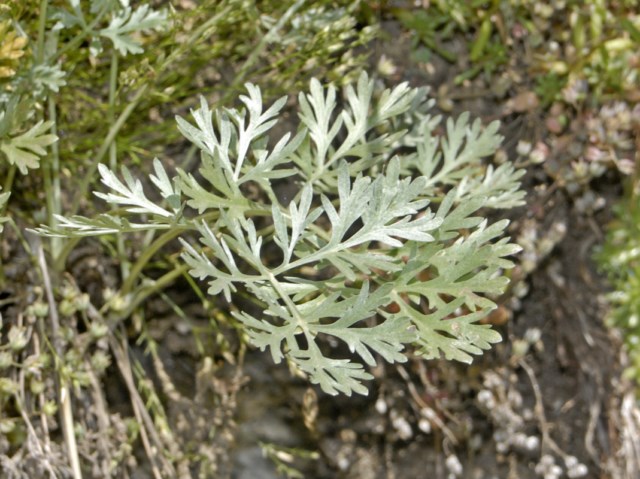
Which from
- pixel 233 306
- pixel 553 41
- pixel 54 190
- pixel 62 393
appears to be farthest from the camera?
pixel 553 41

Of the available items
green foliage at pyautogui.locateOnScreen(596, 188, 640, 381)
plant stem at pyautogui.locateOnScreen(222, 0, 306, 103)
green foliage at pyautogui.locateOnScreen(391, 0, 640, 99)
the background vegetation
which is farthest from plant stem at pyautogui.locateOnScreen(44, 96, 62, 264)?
green foliage at pyautogui.locateOnScreen(596, 188, 640, 381)

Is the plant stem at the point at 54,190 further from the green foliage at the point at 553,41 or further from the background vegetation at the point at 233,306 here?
the green foliage at the point at 553,41

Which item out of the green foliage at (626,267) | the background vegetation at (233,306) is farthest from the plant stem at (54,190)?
the green foliage at (626,267)

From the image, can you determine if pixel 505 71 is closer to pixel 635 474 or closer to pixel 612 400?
pixel 612 400

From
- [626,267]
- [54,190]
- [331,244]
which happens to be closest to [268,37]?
[54,190]

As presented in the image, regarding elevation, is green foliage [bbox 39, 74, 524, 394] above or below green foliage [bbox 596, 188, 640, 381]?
above

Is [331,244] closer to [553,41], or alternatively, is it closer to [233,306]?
[233,306]

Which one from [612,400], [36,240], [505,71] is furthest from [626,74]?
[36,240]

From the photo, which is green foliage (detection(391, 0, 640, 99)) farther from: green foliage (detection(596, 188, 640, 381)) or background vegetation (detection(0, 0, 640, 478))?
green foliage (detection(596, 188, 640, 381))
